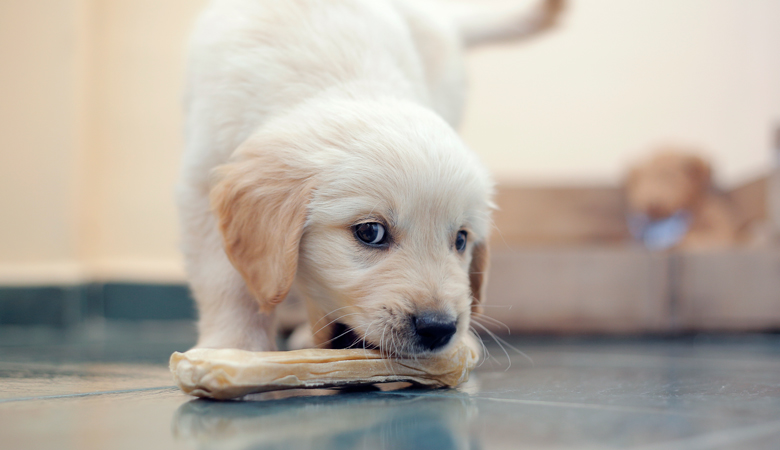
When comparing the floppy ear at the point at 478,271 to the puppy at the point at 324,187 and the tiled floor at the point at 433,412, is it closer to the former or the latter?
the puppy at the point at 324,187

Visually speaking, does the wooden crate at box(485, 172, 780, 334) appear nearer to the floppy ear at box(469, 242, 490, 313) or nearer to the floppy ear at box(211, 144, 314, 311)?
the floppy ear at box(469, 242, 490, 313)

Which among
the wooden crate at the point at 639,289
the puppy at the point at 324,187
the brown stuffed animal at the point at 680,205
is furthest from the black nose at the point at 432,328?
the brown stuffed animal at the point at 680,205

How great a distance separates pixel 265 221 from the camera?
1.60 meters

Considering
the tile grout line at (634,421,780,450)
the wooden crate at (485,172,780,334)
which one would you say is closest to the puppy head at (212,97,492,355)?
the tile grout line at (634,421,780,450)

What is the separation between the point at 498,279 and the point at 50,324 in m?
2.74

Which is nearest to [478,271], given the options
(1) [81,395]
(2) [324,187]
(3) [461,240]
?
(3) [461,240]

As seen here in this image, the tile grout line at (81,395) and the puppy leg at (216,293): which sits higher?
the puppy leg at (216,293)

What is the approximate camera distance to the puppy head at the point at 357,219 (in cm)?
153

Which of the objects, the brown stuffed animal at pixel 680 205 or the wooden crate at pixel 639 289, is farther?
the brown stuffed animal at pixel 680 205

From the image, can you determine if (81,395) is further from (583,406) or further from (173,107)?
(173,107)

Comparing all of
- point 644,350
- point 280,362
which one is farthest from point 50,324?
point 644,350

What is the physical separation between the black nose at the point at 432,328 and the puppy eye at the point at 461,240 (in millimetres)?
345

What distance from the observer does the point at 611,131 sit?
5.84 m

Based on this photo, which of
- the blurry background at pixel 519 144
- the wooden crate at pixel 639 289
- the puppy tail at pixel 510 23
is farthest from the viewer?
the blurry background at pixel 519 144
